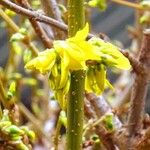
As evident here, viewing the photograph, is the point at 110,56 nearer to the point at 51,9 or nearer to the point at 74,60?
the point at 74,60

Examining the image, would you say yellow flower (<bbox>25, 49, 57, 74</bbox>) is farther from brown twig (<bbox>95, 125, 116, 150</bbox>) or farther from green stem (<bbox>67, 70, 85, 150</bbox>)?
brown twig (<bbox>95, 125, 116, 150</bbox>)

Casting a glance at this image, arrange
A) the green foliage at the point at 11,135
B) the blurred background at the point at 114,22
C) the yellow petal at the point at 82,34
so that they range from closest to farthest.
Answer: the yellow petal at the point at 82,34 < the green foliage at the point at 11,135 < the blurred background at the point at 114,22

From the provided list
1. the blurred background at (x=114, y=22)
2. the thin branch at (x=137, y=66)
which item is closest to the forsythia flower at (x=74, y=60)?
the thin branch at (x=137, y=66)

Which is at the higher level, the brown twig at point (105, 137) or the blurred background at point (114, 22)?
the brown twig at point (105, 137)

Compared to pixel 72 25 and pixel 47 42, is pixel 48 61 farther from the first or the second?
pixel 47 42

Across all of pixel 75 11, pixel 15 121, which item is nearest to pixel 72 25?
pixel 75 11

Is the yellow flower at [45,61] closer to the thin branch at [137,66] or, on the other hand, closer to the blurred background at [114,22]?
the thin branch at [137,66]
